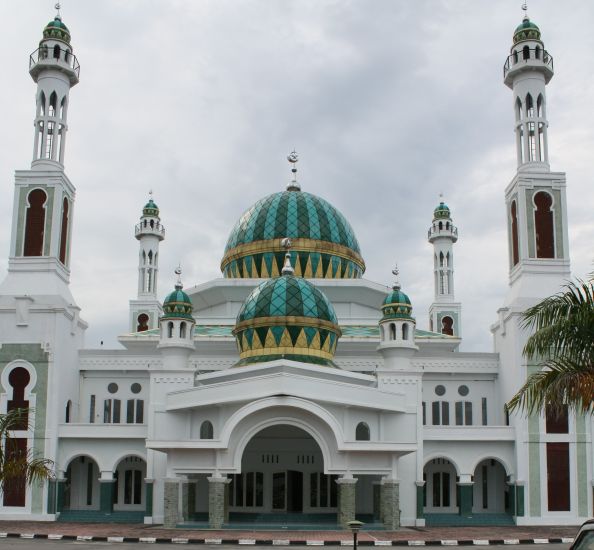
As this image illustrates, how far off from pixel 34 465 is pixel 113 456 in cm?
1365

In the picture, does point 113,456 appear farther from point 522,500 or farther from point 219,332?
point 522,500

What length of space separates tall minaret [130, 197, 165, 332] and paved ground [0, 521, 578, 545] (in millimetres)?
23010

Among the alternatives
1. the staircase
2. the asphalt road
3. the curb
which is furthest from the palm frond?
the staircase

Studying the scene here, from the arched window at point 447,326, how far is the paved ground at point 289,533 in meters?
23.2

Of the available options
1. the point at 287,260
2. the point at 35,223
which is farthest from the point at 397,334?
the point at 35,223

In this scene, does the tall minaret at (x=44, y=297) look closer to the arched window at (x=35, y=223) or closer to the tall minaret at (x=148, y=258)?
the arched window at (x=35, y=223)

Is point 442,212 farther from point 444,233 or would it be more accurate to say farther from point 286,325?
point 286,325

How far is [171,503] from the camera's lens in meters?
27.6

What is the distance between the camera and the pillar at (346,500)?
2684 centimetres

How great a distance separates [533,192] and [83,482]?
67.5 ft

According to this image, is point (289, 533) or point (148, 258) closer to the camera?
point (289, 533)

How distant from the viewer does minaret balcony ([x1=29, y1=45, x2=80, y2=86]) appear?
34.6 meters

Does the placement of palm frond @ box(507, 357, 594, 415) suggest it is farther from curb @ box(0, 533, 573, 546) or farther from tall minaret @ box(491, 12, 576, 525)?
tall minaret @ box(491, 12, 576, 525)

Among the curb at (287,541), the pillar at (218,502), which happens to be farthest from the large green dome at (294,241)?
the curb at (287,541)
